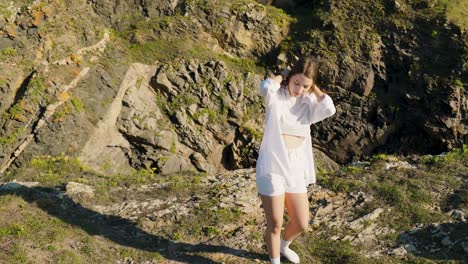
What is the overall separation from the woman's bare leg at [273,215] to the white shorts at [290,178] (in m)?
0.08

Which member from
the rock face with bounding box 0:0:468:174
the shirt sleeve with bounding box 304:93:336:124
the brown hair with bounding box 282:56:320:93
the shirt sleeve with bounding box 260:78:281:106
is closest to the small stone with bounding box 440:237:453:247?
the shirt sleeve with bounding box 304:93:336:124

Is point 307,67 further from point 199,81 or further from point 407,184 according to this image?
point 199,81

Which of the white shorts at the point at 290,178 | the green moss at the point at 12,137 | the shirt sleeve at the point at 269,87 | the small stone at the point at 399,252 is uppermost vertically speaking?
the shirt sleeve at the point at 269,87

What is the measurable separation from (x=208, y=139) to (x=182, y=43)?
4489 millimetres

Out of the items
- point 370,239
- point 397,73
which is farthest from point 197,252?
point 397,73

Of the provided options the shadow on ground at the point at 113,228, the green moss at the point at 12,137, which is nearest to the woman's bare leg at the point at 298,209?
the shadow on ground at the point at 113,228

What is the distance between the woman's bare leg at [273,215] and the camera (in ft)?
16.5

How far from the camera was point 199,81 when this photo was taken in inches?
695

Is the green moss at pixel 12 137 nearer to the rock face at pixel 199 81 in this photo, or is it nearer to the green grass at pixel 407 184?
the rock face at pixel 199 81

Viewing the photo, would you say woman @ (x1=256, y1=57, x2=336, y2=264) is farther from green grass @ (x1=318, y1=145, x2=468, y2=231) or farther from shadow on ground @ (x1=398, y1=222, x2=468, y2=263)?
green grass @ (x1=318, y1=145, x2=468, y2=231)

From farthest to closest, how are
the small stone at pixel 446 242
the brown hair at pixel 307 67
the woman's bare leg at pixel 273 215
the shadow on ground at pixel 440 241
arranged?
the small stone at pixel 446 242 → the shadow on ground at pixel 440 241 → the woman's bare leg at pixel 273 215 → the brown hair at pixel 307 67

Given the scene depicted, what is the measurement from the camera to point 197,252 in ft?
21.5

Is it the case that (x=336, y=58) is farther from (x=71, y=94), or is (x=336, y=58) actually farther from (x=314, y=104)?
(x=314, y=104)

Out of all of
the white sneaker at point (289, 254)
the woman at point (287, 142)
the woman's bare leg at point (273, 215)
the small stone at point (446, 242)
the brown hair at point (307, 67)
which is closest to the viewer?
the brown hair at point (307, 67)
